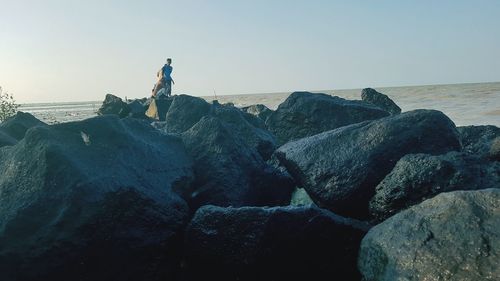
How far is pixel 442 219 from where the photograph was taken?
339 centimetres

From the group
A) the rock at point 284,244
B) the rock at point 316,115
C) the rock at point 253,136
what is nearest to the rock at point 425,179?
the rock at point 284,244

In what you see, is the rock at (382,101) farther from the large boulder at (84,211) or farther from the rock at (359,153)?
the large boulder at (84,211)

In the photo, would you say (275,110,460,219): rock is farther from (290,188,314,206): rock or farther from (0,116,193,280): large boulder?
(0,116,193,280): large boulder

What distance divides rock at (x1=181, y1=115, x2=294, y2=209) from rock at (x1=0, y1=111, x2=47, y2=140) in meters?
3.00

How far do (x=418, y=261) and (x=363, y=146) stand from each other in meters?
2.09

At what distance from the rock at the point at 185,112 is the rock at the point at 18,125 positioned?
10.4 feet

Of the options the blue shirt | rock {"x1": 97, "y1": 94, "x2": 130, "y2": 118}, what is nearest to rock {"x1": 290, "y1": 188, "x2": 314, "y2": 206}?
rock {"x1": 97, "y1": 94, "x2": 130, "y2": 118}

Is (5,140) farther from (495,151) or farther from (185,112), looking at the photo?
(495,151)

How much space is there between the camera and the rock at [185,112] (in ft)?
33.6

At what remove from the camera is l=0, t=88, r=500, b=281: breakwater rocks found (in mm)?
3412

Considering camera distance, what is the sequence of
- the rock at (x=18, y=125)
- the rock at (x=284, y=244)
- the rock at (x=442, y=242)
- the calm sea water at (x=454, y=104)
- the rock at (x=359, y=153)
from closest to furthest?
1. the rock at (x=442, y=242)
2. the rock at (x=284, y=244)
3. the rock at (x=359, y=153)
4. the rock at (x=18, y=125)
5. the calm sea water at (x=454, y=104)

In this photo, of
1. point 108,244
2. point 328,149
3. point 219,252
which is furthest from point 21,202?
point 328,149

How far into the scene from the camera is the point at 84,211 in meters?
3.96

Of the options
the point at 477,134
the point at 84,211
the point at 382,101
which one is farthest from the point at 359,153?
the point at 382,101
